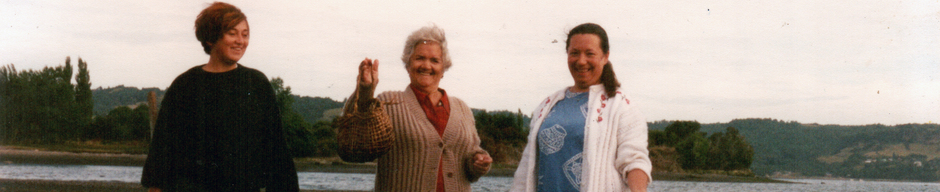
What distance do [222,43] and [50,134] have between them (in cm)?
5556

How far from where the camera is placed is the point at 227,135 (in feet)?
10.7

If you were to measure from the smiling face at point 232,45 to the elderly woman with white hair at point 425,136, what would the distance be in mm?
718

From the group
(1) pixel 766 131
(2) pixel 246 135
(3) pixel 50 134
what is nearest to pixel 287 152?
(2) pixel 246 135

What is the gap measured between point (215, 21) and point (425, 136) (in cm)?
114

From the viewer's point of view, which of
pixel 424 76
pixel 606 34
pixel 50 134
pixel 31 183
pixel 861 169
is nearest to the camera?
pixel 606 34

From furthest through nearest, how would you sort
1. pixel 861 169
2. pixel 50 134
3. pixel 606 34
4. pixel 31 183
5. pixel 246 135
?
pixel 861 169, pixel 50 134, pixel 31 183, pixel 246 135, pixel 606 34

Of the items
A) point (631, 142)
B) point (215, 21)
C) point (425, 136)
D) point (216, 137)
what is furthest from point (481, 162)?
point (215, 21)

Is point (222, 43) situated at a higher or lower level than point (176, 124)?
higher

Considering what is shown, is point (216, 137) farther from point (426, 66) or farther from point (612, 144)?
point (612, 144)

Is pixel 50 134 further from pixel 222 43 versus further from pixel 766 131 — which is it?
pixel 766 131

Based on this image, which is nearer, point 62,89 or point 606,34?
point 606,34

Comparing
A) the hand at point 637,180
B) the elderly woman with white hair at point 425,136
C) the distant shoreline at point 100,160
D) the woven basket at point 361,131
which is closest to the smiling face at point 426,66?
the elderly woman with white hair at point 425,136

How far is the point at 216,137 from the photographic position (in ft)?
10.6

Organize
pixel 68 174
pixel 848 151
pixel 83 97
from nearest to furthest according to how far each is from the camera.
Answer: pixel 68 174 < pixel 83 97 < pixel 848 151
